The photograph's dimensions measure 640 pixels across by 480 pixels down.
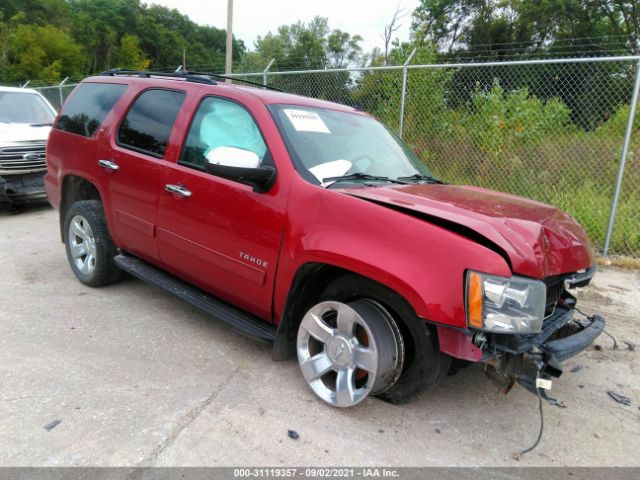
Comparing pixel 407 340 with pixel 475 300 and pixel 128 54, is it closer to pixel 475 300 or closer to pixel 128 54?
pixel 475 300

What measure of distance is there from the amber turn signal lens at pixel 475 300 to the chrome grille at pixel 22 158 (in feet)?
23.6

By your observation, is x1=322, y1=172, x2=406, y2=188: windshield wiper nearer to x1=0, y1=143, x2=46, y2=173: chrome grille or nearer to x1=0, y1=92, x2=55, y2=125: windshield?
x1=0, y1=143, x2=46, y2=173: chrome grille

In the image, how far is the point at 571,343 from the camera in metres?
2.43

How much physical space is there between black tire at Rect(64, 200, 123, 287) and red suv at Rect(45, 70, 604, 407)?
3cm

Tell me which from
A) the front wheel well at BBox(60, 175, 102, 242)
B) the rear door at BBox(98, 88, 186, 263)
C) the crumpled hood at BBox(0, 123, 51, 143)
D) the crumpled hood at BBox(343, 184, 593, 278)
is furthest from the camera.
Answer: the crumpled hood at BBox(0, 123, 51, 143)

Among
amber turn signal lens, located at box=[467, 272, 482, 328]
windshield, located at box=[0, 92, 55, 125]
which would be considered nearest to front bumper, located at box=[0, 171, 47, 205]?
windshield, located at box=[0, 92, 55, 125]

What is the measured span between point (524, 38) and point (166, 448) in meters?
44.7

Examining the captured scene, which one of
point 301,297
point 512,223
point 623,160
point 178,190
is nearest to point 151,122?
point 178,190

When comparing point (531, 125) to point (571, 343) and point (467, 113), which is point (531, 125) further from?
point (571, 343)

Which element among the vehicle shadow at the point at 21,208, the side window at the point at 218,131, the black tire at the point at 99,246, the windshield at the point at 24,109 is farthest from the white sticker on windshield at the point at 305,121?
the windshield at the point at 24,109

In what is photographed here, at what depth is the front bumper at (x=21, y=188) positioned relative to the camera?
22.6ft

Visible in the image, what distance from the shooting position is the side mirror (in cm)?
268

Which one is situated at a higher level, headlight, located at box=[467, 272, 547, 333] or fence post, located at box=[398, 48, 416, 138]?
fence post, located at box=[398, 48, 416, 138]

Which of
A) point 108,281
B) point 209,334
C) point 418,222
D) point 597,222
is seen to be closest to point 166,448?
point 209,334
